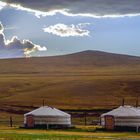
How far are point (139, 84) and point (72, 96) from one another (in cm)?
1890

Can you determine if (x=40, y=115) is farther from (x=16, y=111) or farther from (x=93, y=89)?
(x=93, y=89)

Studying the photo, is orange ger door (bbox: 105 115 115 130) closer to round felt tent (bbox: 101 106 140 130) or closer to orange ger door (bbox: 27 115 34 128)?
round felt tent (bbox: 101 106 140 130)

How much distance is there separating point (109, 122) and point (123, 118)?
2.26 metres

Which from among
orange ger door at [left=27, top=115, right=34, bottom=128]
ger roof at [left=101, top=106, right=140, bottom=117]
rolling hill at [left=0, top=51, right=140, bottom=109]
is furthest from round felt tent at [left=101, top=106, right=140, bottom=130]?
rolling hill at [left=0, top=51, right=140, bottom=109]

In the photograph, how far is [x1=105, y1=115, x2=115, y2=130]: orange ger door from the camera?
242 ft

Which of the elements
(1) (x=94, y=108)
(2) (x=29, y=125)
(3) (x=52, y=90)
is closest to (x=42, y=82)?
(3) (x=52, y=90)

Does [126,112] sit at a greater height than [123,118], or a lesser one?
greater

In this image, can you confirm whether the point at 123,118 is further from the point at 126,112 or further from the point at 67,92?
the point at 67,92

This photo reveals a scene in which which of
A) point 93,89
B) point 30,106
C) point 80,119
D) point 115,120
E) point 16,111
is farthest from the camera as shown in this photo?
point 93,89

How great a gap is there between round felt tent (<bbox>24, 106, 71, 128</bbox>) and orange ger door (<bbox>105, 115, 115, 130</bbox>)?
5495mm

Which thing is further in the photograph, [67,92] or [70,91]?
[70,91]

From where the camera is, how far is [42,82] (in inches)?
6432

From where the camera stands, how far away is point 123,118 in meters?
72.6

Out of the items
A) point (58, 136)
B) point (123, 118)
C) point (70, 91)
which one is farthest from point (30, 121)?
point (70, 91)
